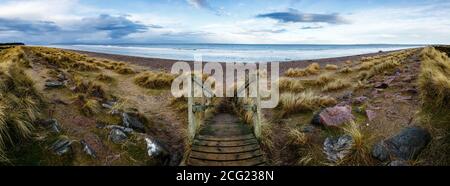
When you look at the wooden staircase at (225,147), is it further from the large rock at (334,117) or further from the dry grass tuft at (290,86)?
the dry grass tuft at (290,86)

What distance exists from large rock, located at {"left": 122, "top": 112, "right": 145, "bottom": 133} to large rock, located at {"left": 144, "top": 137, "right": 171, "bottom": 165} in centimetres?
115

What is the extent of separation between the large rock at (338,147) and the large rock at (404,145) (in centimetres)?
55

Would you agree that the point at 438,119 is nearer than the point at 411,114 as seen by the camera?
Yes

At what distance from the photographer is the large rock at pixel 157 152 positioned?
291 inches

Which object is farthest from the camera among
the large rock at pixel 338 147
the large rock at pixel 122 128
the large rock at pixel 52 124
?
the large rock at pixel 122 128

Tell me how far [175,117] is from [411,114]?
7.56m

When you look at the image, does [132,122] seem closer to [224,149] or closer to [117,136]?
[117,136]

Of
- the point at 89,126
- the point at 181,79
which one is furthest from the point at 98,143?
the point at 181,79

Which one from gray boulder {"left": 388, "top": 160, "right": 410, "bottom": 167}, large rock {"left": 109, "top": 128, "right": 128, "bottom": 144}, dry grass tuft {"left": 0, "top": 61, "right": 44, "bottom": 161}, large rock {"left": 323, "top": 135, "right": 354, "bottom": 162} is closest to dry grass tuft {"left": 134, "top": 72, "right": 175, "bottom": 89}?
dry grass tuft {"left": 0, "top": 61, "right": 44, "bottom": 161}

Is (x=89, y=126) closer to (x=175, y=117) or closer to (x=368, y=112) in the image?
(x=175, y=117)

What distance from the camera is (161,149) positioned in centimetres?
762

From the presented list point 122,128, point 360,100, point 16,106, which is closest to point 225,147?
point 122,128

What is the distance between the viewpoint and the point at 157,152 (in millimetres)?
7469

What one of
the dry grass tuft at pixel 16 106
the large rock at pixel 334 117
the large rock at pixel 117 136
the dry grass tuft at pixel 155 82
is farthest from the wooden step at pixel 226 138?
the dry grass tuft at pixel 155 82
